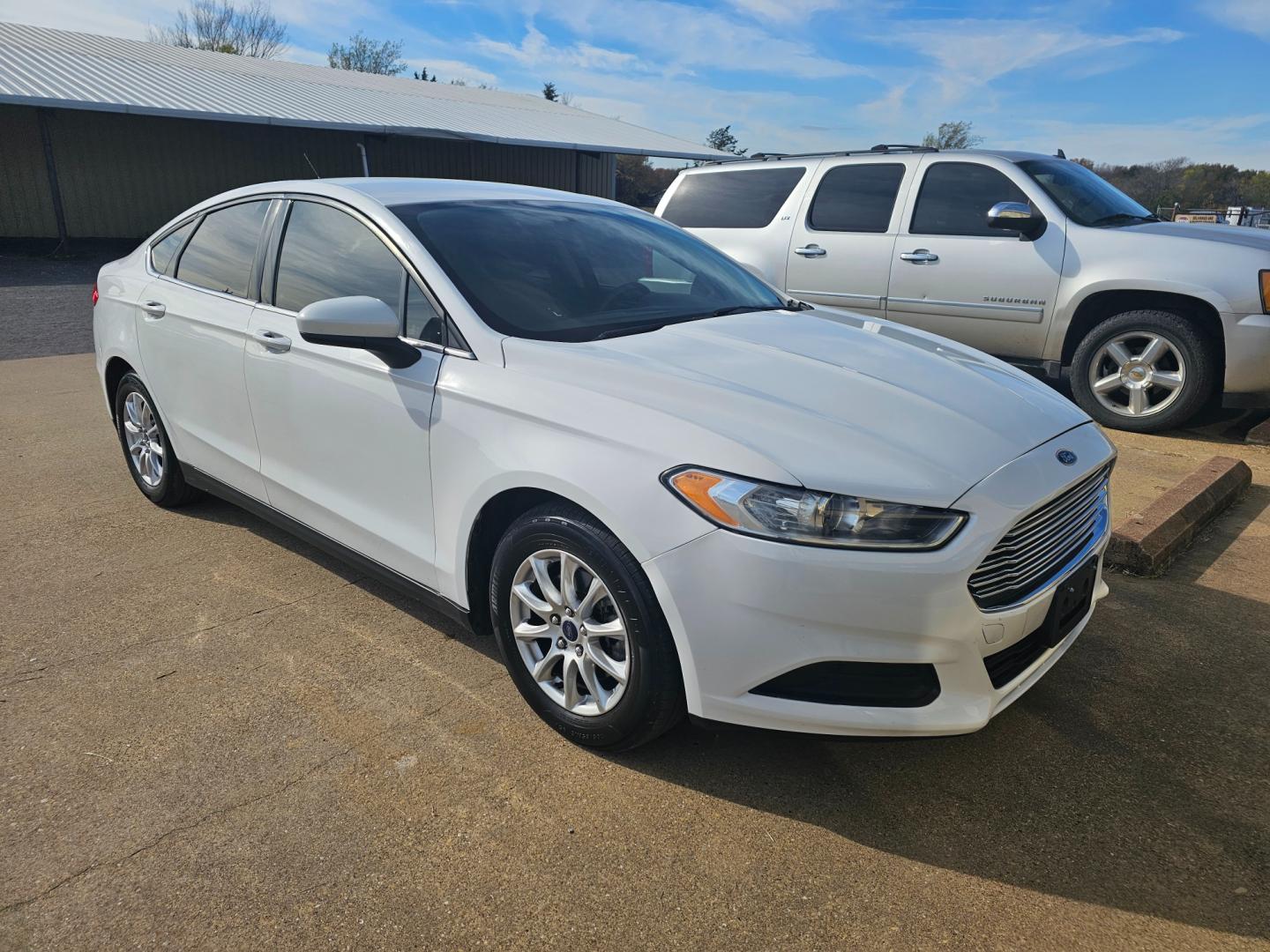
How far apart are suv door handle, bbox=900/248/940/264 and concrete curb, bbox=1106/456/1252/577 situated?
2.61 metres

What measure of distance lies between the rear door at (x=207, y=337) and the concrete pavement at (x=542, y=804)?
0.72 metres

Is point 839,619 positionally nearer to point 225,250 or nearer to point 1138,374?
point 225,250

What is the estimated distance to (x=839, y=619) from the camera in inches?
84.7

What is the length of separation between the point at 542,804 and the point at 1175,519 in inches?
127

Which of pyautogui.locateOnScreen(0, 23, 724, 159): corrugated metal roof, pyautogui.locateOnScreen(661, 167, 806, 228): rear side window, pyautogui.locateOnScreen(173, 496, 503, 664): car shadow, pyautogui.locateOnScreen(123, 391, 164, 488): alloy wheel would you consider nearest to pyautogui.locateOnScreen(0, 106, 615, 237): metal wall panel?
pyautogui.locateOnScreen(0, 23, 724, 159): corrugated metal roof

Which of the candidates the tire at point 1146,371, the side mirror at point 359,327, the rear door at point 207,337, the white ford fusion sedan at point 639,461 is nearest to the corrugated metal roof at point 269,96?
the rear door at point 207,337

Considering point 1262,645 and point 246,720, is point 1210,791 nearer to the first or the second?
point 1262,645

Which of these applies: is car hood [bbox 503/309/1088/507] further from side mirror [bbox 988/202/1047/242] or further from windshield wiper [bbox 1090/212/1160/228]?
windshield wiper [bbox 1090/212/1160/228]

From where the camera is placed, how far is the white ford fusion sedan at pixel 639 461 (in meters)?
2.17

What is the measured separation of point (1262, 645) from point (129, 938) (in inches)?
143

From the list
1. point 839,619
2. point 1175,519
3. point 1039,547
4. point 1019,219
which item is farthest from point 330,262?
point 1019,219

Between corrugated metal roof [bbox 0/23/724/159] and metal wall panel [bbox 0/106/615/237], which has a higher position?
corrugated metal roof [bbox 0/23/724/159]

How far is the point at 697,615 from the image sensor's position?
222cm

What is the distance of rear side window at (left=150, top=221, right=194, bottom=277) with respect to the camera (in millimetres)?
4316
